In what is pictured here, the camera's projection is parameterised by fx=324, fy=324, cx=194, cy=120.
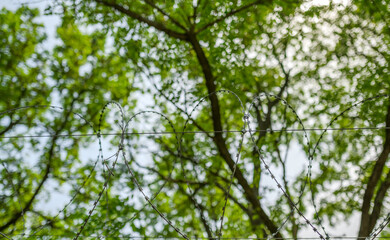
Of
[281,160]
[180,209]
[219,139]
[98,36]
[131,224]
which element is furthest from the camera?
[98,36]

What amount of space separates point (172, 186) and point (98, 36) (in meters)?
6.03

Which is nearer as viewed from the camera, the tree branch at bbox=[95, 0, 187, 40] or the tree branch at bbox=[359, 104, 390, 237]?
the tree branch at bbox=[95, 0, 187, 40]

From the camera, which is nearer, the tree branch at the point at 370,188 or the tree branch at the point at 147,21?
the tree branch at the point at 147,21

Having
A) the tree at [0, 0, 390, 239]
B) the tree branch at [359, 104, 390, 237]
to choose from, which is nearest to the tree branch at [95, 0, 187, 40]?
the tree at [0, 0, 390, 239]

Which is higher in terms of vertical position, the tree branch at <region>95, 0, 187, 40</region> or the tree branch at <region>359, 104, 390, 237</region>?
the tree branch at <region>95, 0, 187, 40</region>

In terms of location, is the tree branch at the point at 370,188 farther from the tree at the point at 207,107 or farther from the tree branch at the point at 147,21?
the tree branch at the point at 147,21

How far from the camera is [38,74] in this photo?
1128cm

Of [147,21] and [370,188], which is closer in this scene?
[147,21]

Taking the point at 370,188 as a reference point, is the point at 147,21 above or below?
above

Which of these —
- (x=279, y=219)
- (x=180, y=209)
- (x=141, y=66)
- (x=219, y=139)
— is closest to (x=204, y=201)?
(x=180, y=209)

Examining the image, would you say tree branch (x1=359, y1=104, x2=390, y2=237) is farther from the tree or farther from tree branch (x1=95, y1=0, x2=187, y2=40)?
tree branch (x1=95, y1=0, x2=187, y2=40)

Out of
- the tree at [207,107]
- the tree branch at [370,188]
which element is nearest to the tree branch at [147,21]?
the tree at [207,107]

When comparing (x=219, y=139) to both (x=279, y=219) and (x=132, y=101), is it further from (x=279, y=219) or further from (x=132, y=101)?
(x=132, y=101)

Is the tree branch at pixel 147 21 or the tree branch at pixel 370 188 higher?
the tree branch at pixel 147 21
